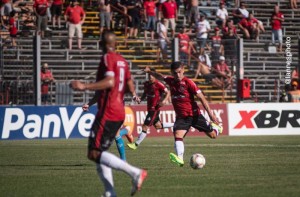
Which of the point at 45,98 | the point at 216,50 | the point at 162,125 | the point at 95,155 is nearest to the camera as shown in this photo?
the point at 95,155

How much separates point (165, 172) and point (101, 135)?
18.2ft

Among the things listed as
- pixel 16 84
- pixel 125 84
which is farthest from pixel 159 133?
pixel 125 84

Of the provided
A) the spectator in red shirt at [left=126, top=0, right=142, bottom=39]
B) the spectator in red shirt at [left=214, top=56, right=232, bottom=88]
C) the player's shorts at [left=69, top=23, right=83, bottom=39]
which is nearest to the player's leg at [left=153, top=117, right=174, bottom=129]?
the spectator in red shirt at [left=214, top=56, right=232, bottom=88]

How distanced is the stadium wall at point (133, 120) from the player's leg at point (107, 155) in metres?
18.7

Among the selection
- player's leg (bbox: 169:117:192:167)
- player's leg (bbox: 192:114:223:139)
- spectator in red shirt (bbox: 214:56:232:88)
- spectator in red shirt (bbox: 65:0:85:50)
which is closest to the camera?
player's leg (bbox: 169:117:192:167)

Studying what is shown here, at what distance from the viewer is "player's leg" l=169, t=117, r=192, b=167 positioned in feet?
62.9

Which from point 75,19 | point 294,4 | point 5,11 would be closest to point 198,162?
point 75,19

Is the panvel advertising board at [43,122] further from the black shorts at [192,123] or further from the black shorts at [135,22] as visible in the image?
the black shorts at [192,123]

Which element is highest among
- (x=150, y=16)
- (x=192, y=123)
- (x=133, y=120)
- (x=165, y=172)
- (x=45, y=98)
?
(x=150, y=16)

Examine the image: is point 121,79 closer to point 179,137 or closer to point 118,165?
point 118,165

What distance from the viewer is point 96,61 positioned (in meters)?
35.7

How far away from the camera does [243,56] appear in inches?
1483

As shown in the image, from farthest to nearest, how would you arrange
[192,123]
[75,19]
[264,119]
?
[75,19] < [264,119] < [192,123]

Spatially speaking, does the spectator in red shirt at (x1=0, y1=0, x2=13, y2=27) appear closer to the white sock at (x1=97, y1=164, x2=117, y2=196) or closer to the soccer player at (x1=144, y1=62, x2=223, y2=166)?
the soccer player at (x1=144, y1=62, x2=223, y2=166)
